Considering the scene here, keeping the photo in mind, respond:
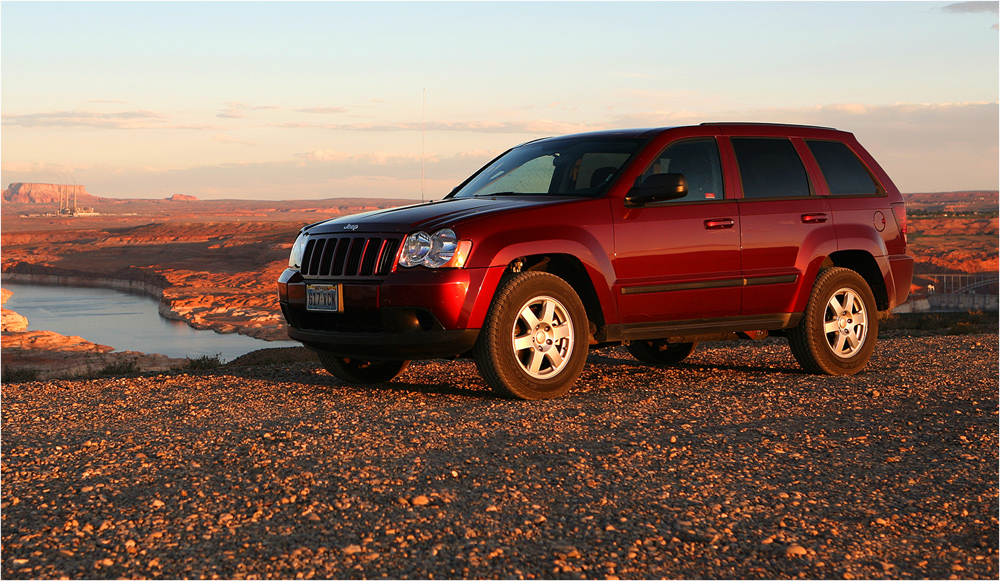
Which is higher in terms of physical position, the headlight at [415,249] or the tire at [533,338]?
the headlight at [415,249]

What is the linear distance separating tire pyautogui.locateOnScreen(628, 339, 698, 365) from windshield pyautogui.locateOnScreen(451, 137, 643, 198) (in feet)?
7.67

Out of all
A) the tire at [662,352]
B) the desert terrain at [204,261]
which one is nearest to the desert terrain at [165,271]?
the desert terrain at [204,261]

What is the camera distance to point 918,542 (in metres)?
3.36

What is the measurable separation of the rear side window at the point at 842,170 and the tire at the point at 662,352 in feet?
6.85

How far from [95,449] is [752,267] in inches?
188

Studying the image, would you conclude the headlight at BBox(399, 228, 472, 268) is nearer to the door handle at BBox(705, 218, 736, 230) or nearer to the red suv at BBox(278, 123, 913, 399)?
the red suv at BBox(278, 123, 913, 399)

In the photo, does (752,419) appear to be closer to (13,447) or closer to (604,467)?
(604,467)

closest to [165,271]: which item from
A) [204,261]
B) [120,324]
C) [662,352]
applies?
[204,261]

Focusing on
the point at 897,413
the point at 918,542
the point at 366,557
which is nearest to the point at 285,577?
the point at 366,557

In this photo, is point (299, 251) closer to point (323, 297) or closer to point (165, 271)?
point (323, 297)

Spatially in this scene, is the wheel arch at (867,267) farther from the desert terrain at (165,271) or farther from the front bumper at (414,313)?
the desert terrain at (165,271)

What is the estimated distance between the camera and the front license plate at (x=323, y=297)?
6434 mm

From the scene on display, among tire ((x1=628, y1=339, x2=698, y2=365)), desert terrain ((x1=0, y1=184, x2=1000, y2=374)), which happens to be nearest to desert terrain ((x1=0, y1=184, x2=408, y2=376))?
desert terrain ((x1=0, y1=184, x2=1000, y2=374))

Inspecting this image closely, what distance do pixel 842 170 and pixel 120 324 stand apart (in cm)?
7499
